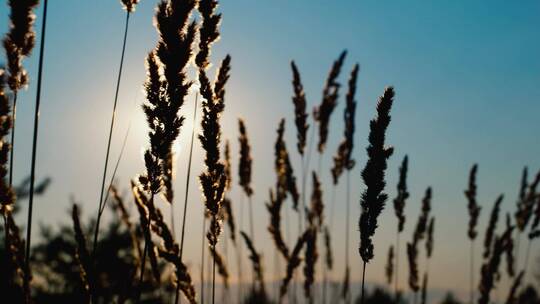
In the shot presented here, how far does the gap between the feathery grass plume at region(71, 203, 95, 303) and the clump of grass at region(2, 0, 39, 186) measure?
1.53ft

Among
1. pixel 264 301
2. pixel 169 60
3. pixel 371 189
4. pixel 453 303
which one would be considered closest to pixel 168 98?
pixel 169 60

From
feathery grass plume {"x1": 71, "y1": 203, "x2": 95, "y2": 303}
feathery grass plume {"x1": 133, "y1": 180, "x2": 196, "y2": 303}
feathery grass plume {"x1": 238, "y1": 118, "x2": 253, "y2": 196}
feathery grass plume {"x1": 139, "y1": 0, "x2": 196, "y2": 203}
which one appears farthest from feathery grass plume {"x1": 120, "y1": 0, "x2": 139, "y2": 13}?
feathery grass plume {"x1": 238, "y1": 118, "x2": 253, "y2": 196}

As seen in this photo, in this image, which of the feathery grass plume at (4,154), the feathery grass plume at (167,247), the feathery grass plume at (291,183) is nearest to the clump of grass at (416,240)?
the feathery grass plume at (291,183)

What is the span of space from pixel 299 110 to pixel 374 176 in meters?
2.96

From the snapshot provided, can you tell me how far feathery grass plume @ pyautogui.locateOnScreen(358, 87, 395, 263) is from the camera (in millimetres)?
2234

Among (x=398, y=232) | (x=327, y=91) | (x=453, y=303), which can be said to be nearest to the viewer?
Result: (x=398, y=232)

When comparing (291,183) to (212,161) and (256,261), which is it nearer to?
(256,261)

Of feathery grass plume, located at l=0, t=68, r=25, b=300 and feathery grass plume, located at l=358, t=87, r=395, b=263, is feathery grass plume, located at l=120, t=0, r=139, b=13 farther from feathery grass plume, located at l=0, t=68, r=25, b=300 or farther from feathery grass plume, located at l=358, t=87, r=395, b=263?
feathery grass plume, located at l=358, t=87, r=395, b=263

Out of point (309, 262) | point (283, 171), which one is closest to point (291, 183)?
point (283, 171)

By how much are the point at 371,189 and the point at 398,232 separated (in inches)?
118

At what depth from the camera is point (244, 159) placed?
16.1 feet

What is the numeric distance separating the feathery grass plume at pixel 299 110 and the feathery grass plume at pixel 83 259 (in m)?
2.75

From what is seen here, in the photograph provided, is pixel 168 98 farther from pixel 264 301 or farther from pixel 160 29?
pixel 264 301

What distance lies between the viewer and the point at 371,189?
2.28 meters
